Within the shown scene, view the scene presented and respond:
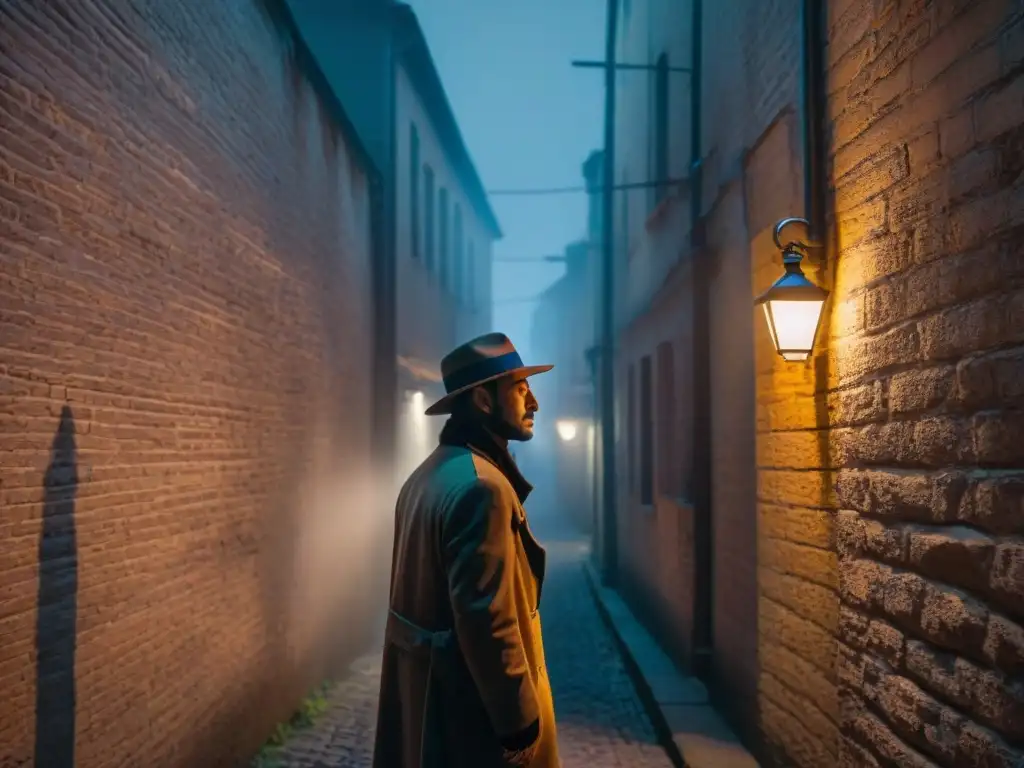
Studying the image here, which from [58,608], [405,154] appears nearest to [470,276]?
[405,154]

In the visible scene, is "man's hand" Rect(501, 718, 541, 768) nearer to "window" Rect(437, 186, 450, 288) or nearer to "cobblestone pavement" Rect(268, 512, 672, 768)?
"cobblestone pavement" Rect(268, 512, 672, 768)

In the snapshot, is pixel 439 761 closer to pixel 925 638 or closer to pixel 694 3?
pixel 925 638

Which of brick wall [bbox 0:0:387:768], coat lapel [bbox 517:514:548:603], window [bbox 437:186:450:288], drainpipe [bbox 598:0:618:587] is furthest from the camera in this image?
window [bbox 437:186:450:288]

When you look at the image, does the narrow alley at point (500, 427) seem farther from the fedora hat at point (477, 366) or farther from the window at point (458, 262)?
the window at point (458, 262)

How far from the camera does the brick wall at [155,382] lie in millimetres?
3686

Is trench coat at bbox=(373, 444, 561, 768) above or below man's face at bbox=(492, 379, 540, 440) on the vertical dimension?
below

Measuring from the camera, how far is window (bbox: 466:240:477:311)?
2019cm

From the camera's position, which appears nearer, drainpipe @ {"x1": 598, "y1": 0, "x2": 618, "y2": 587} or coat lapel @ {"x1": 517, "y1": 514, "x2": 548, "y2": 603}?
coat lapel @ {"x1": 517, "y1": 514, "x2": 548, "y2": 603}

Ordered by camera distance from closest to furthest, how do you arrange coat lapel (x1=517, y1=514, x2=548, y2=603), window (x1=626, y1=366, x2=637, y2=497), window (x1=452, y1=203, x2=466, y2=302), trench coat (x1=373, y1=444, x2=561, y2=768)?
trench coat (x1=373, y1=444, x2=561, y2=768)
coat lapel (x1=517, y1=514, x2=548, y2=603)
window (x1=626, y1=366, x2=637, y2=497)
window (x1=452, y1=203, x2=466, y2=302)

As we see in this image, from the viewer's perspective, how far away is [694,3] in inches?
314

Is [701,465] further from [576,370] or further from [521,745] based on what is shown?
[576,370]

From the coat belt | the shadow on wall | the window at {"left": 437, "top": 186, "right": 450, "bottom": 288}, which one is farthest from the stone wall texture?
the window at {"left": 437, "top": 186, "right": 450, "bottom": 288}

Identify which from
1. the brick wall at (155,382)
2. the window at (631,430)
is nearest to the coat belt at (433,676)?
the brick wall at (155,382)

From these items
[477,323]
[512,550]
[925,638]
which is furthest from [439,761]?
[477,323]
